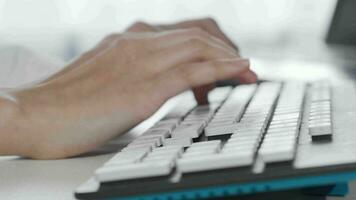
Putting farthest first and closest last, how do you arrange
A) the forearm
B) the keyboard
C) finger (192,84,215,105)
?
finger (192,84,215,105)
the forearm
the keyboard

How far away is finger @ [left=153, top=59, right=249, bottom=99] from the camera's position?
714 mm

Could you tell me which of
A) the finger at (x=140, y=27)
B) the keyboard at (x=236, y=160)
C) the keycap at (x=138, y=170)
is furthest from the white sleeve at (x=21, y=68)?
the keycap at (x=138, y=170)

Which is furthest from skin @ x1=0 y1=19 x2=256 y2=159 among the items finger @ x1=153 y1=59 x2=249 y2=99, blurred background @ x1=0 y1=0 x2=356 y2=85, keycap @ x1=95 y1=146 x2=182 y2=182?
blurred background @ x1=0 y1=0 x2=356 y2=85

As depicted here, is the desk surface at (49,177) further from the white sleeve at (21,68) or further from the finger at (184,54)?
the white sleeve at (21,68)

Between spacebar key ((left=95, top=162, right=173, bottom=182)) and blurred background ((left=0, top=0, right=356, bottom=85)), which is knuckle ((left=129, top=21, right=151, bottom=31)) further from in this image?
blurred background ((left=0, top=0, right=356, bottom=85))

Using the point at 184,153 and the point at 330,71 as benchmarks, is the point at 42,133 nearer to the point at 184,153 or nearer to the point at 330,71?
the point at 184,153

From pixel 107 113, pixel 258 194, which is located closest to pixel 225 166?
pixel 258 194

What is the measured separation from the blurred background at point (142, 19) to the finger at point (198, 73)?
1214 mm

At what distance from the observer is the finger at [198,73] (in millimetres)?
714

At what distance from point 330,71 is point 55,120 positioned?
66 centimetres

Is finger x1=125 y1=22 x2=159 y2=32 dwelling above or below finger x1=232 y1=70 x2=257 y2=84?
above

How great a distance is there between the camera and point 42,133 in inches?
26.9

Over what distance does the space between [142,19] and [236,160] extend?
1.71m

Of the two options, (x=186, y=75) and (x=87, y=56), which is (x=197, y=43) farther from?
(x=87, y=56)
